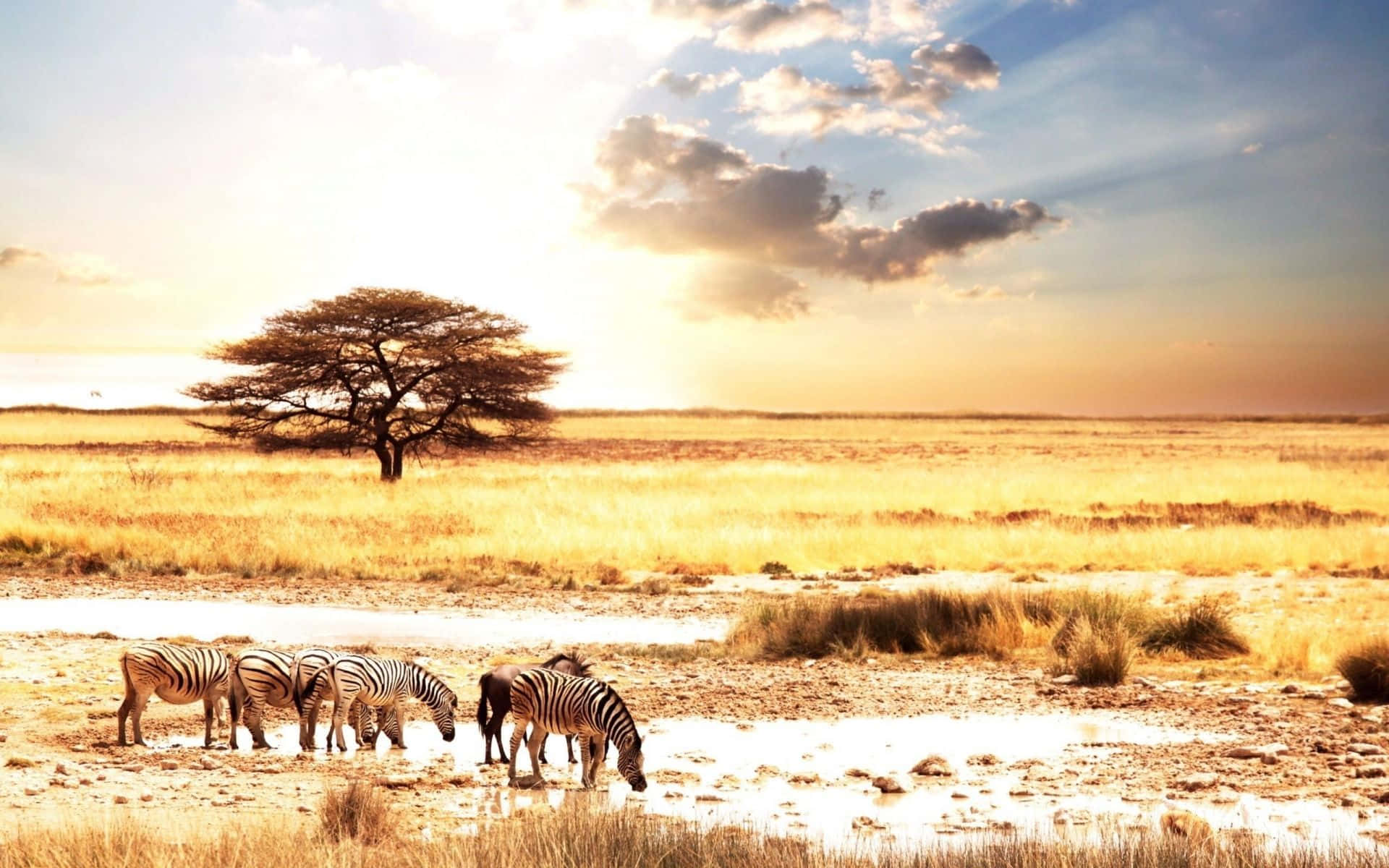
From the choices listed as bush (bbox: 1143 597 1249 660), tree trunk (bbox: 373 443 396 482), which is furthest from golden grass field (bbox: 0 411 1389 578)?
bush (bbox: 1143 597 1249 660)

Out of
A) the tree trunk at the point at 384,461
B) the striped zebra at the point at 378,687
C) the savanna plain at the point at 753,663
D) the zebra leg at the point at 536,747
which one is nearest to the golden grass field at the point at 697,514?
the savanna plain at the point at 753,663

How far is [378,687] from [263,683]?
3.15ft

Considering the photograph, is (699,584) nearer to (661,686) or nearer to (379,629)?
(379,629)

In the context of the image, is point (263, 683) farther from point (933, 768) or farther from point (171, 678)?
point (933, 768)

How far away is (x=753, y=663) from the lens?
15.8 m

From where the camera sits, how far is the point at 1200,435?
125 metres

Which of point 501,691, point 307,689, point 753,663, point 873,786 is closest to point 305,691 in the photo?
point 307,689

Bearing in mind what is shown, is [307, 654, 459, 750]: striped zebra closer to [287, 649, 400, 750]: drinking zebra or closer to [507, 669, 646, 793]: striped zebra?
[287, 649, 400, 750]: drinking zebra

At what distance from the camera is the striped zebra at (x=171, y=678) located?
1000 centimetres

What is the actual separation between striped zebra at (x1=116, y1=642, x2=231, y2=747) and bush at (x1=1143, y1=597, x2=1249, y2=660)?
11.9 meters

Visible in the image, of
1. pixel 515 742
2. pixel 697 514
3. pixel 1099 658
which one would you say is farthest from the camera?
pixel 697 514

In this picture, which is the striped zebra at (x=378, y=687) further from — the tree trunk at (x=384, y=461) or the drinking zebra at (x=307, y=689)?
the tree trunk at (x=384, y=461)

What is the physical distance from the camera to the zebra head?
348 inches

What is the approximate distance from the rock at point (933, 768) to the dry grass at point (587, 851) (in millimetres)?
2605
